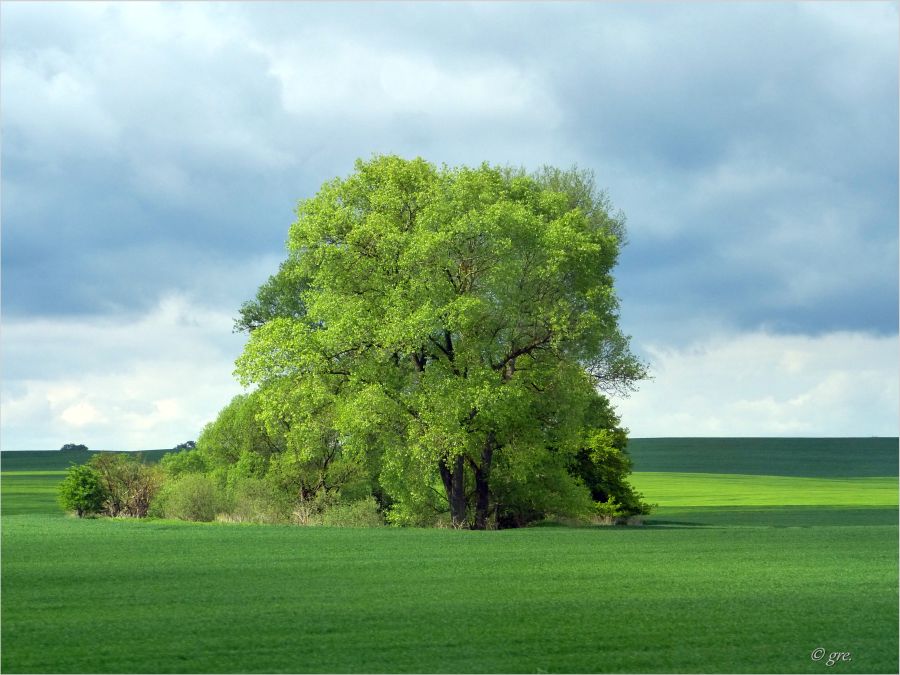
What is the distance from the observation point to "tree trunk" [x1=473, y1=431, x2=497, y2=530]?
45.6 metres

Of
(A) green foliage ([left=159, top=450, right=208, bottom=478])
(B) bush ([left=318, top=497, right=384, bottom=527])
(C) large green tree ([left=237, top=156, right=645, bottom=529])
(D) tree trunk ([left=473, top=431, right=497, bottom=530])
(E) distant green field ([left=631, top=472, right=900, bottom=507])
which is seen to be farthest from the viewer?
(E) distant green field ([left=631, top=472, right=900, bottom=507])

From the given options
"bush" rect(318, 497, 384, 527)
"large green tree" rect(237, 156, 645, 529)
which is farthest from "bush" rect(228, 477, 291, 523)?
"large green tree" rect(237, 156, 645, 529)

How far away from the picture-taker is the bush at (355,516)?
158ft

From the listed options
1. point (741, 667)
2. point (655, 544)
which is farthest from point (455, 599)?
point (655, 544)

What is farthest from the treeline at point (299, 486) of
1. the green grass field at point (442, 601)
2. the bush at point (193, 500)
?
the green grass field at point (442, 601)

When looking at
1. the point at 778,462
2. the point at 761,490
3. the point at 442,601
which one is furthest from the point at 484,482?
the point at 778,462

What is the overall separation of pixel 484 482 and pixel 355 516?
20.3 feet

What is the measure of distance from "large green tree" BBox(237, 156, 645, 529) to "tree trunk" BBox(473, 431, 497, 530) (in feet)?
0.24

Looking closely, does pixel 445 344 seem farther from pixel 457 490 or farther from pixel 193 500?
pixel 193 500

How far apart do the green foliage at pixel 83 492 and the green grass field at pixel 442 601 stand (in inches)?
483

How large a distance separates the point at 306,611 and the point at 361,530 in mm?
20828

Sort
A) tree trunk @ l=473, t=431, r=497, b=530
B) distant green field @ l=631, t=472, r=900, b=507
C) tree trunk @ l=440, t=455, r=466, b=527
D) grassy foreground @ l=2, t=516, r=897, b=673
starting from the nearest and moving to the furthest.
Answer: grassy foreground @ l=2, t=516, r=897, b=673 → tree trunk @ l=440, t=455, r=466, b=527 → tree trunk @ l=473, t=431, r=497, b=530 → distant green field @ l=631, t=472, r=900, b=507

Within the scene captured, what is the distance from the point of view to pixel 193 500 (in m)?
51.2

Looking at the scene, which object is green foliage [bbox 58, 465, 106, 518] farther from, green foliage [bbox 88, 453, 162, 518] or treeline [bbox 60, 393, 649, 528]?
green foliage [bbox 88, 453, 162, 518]
